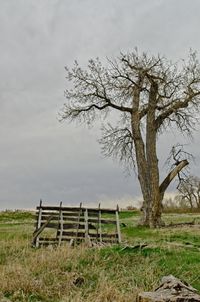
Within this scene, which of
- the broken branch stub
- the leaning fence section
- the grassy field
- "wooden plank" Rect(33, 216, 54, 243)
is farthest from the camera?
the leaning fence section

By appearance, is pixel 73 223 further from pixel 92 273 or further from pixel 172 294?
pixel 172 294

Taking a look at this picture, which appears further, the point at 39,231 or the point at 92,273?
the point at 39,231

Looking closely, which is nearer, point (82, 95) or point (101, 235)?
point (101, 235)

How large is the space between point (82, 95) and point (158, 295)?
26550 millimetres

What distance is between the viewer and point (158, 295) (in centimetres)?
813

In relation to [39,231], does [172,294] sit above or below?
below

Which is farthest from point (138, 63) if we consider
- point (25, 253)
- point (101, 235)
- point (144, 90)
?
point (25, 253)

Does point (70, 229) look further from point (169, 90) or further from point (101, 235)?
point (169, 90)

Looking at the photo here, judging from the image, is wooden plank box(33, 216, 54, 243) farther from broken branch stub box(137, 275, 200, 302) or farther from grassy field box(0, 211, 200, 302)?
broken branch stub box(137, 275, 200, 302)

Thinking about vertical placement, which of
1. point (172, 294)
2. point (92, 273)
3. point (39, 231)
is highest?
point (39, 231)

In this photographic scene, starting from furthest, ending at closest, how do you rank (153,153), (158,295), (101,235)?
(153,153)
(101,235)
(158,295)

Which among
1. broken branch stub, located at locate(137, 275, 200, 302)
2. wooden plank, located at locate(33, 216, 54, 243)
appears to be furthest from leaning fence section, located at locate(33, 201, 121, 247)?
broken branch stub, located at locate(137, 275, 200, 302)

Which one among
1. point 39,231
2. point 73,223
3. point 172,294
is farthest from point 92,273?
point 73,223

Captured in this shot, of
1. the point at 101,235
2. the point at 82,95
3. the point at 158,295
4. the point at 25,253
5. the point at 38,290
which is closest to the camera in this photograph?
the point at 158,295
